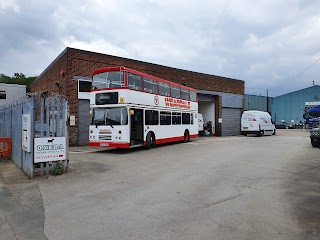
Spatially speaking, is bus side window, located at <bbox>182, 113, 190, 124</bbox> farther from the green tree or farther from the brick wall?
the green tree

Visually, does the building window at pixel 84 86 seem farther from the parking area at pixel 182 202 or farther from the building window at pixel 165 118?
the parking area at pixel 182 202

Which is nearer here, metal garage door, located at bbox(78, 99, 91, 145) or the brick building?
the brick building

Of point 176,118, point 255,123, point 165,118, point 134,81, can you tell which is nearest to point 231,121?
point 255,123

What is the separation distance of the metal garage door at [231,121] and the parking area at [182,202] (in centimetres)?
2265

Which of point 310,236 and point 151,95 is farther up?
point 151,95

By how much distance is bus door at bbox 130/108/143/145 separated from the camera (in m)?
14.6

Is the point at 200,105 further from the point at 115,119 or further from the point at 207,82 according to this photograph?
the point at 115,119

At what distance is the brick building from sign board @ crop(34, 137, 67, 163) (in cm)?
996

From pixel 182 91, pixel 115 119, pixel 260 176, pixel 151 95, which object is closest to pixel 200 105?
pixel 182 91

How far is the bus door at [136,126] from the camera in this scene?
47.8 feet

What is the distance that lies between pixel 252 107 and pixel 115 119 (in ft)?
156

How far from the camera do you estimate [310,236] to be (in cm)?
420

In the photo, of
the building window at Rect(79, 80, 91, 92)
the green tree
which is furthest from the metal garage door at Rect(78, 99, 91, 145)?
the green tree

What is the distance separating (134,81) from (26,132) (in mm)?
7199
